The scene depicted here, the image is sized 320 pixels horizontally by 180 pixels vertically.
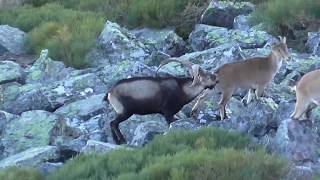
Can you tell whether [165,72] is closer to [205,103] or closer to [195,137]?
[205,103]

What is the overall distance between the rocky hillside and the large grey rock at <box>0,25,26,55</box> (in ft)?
0.07

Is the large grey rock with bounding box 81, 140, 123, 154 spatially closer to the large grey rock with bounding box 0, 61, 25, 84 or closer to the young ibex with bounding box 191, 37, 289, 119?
the young ibex with bounding box 191, 37, 289, 119

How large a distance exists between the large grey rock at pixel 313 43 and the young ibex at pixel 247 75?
1.91 meters

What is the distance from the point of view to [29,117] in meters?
14.2

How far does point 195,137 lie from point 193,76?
2423mm

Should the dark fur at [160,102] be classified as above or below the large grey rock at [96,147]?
above

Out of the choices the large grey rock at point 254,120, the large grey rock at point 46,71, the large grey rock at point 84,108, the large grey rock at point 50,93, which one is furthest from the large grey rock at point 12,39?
the large grey rock at point 254,120

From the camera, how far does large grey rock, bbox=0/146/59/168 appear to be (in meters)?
12.0

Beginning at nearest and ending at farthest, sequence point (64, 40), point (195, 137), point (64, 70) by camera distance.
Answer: point (195, 137)
point (64, 70)
point (64, 40)

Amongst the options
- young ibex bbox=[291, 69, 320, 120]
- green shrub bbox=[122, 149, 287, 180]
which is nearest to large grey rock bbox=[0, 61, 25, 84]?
young ibex bbox=[291, 69, 320, 120]

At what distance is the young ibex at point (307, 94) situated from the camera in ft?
39.6

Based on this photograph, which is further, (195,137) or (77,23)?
(77,23)

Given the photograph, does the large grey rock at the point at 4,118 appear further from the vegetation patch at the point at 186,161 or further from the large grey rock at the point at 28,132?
the vegetation patch at the point at 186,161

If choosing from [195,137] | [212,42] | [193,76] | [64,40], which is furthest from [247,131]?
[64,40]
